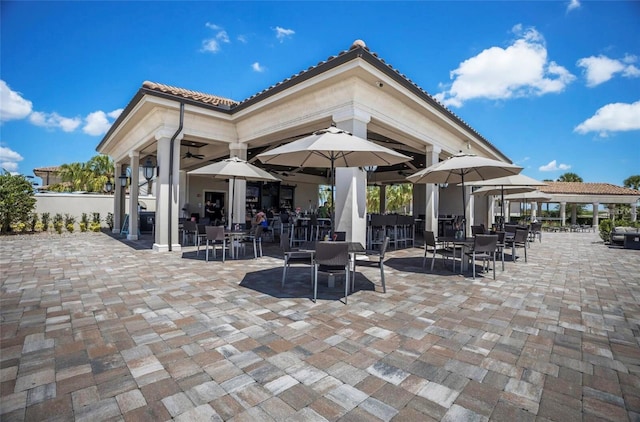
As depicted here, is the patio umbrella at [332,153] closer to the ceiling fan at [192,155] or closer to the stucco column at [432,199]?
the stucco column at [432,199]

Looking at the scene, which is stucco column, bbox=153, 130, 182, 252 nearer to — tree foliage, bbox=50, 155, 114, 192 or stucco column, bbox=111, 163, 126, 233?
stucco column, bbox=111, 163, 126, 233

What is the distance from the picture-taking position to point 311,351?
2447mm

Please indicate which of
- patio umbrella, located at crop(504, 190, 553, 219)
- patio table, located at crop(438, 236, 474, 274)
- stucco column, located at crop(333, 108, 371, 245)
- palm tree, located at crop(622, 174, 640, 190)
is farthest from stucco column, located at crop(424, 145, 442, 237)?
palm tree, located at crop(622, 174, 640, 190)

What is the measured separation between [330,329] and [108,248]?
8093 mm

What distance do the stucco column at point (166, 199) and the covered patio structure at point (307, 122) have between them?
0.02 meters

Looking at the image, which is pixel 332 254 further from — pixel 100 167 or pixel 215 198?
pixel 100 167

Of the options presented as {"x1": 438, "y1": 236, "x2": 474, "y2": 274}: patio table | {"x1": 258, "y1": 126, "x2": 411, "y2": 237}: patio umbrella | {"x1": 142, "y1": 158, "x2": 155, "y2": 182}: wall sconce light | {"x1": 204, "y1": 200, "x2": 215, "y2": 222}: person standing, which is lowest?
{"x1": 438, "y1": 236, "x2": 474, "y2": 274}: patio table

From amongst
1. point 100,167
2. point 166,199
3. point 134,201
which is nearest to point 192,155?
point 134,201

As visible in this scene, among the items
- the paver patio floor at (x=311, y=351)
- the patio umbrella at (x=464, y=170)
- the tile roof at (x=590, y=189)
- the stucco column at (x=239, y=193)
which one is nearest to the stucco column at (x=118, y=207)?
the stucco column at (x=239, y=193)

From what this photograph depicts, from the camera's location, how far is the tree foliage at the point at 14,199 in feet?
38.7

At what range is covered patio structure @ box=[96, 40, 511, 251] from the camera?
6109 mm

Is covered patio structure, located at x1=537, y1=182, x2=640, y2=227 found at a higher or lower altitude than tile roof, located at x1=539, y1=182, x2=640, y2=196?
lower

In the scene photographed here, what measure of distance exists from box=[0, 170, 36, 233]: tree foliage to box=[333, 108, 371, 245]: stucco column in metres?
13.9

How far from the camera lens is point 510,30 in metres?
6.36
